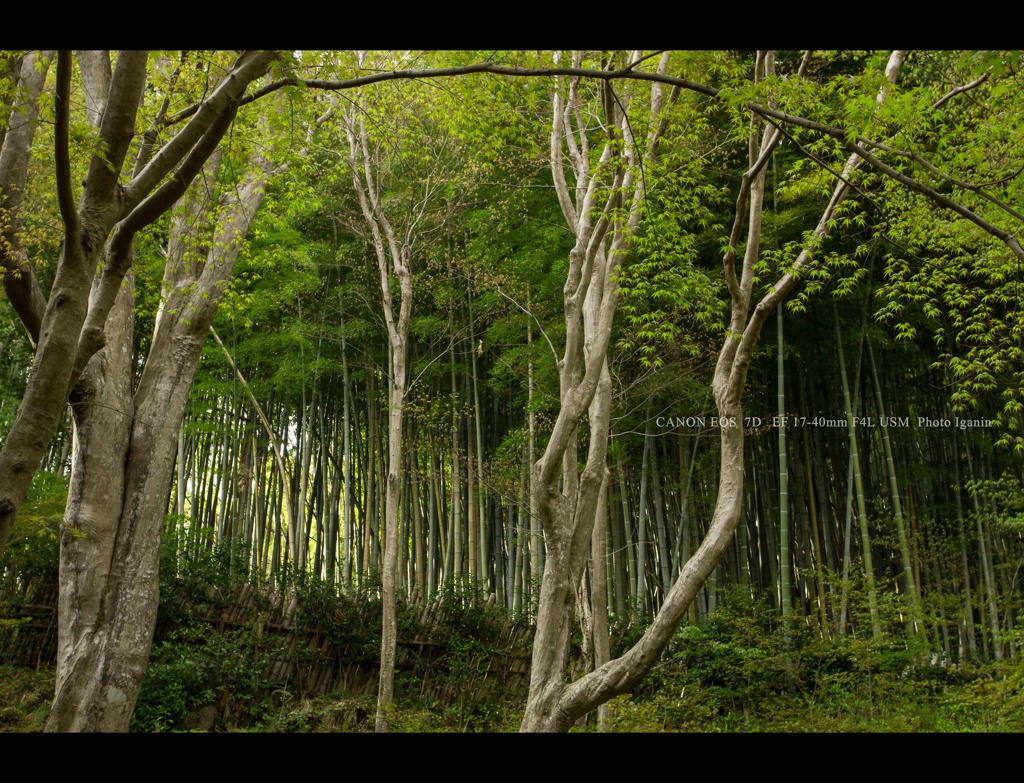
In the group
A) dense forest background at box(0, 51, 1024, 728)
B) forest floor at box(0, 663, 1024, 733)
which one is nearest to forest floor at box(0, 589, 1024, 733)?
forest floor at box(0, 663, 1024, 733)

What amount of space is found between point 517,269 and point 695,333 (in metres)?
2.05

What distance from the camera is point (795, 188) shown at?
4.63 metres

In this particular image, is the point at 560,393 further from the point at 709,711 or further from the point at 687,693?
the point at 687,693

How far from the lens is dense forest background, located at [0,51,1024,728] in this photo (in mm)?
6488

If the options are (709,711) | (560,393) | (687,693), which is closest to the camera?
(560,393)

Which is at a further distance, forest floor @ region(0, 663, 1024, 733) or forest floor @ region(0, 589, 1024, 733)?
forest floor @ region(0, 589, 1024, 733)

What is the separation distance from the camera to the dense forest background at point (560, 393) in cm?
649

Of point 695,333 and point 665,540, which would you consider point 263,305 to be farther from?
point 665,540

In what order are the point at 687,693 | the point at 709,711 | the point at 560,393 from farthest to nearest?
the point at 687,693 → the point at 709,711 → the point at 560,393

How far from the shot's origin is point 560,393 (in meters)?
5.95

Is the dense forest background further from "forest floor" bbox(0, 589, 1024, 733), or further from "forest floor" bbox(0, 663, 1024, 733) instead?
"forest floor" bbox(0, 663, 1024, 733)

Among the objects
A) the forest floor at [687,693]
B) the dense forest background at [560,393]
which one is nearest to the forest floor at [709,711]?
the forest floor at [687,693]

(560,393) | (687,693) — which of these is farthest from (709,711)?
(560,393)

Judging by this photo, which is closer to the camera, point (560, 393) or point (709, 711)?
point (560, 393)
